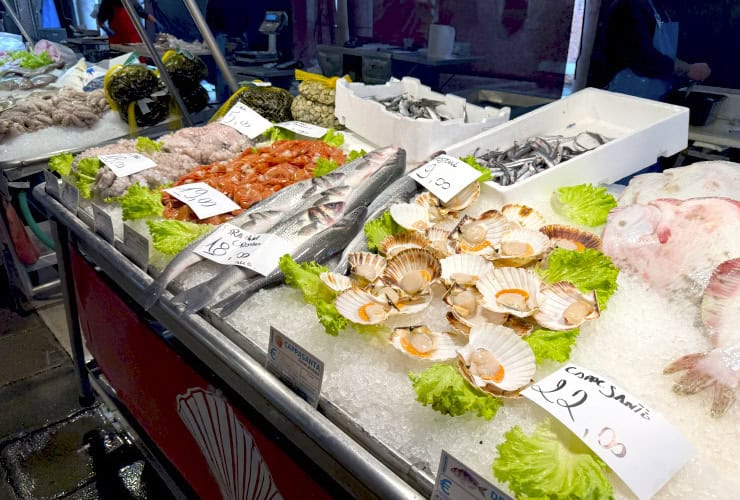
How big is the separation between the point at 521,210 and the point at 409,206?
1.24 feet

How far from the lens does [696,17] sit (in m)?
2.74

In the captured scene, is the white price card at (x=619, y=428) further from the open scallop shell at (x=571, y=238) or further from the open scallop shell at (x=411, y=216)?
the open scallop shell at (x=411, y=216)

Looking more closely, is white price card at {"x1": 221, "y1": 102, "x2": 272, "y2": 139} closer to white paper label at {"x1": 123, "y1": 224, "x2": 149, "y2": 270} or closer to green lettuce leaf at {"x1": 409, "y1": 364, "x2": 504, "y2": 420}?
white paper label at {"x1": 123, "y1": 224, "x2": 149, "y2": 270}

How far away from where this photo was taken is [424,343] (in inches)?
48.6

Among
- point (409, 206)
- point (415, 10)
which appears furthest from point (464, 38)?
point (409, 206)

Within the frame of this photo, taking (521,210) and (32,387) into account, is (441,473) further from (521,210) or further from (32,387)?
(32,387)

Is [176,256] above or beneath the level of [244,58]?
beneath

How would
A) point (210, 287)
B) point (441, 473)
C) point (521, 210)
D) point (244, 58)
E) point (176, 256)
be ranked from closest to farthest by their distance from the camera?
point (441, 473) → point (210, 287) → point (176, 256) → point (521, 210) → point (244, 58)

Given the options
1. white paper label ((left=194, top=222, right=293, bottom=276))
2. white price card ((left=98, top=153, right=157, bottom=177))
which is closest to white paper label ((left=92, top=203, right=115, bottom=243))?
white price card ((left=98, top=153, right=157, bottom=177))

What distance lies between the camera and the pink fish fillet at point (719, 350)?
109 cm

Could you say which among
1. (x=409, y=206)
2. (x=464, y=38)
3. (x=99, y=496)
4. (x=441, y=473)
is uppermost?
(x=464, y=38)

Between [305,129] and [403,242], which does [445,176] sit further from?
[305,129]

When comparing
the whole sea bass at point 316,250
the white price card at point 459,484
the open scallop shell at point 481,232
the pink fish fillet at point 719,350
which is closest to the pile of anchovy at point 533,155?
the open scallop shell at point 481,232

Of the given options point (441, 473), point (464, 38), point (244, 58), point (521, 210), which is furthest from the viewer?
point (244, 58)
